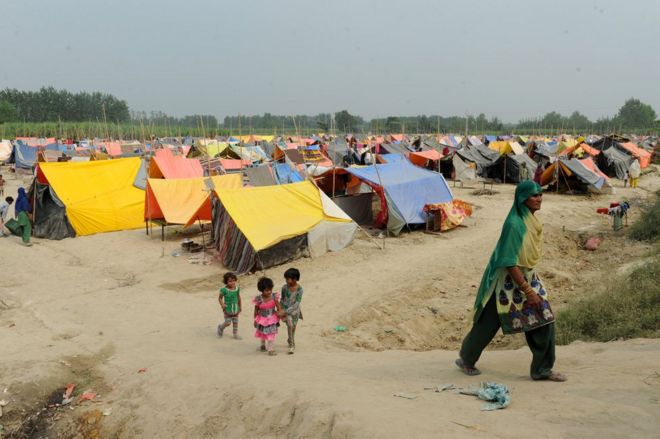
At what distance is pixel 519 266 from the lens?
13.2 feet

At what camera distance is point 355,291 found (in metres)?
8.96

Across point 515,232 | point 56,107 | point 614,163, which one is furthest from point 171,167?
point 56,107

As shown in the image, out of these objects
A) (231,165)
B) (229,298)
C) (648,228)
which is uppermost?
(231,165)

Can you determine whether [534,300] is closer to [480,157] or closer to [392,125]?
[480,157]

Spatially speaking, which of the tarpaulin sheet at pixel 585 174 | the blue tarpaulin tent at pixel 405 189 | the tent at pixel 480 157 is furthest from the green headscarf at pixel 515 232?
the tent at pixel 480 157

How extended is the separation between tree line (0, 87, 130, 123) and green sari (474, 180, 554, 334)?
237 ft

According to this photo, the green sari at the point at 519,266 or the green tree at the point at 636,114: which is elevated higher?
the green tree at the point at 636,114

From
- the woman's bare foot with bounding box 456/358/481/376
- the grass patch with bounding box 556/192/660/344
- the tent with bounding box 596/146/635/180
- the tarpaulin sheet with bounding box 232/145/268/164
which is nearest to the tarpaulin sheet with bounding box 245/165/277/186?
the tarpaulin sheet with bounding box 232/145/268/164

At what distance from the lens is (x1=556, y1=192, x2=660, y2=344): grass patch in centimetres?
565

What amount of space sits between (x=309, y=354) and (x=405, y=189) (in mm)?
8662

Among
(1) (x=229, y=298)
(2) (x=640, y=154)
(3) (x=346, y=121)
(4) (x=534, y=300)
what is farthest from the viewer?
(3) (x=346, y=121)

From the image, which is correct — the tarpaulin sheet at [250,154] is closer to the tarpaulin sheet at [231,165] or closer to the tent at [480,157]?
the tarpaulin sheet at [231,165]

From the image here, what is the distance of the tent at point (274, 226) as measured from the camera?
10.2 metres

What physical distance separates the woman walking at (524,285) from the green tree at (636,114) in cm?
9196
